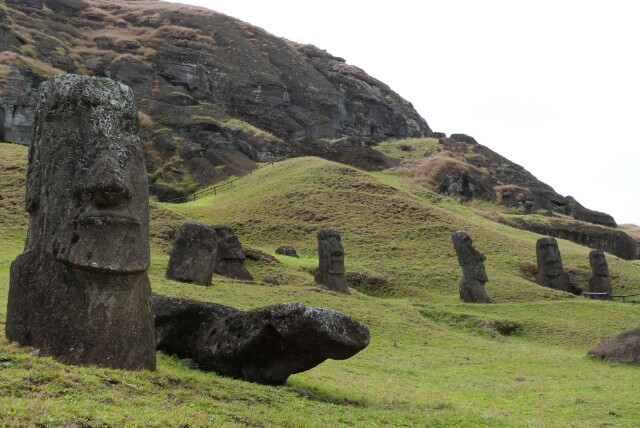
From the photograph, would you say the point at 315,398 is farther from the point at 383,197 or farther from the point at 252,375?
the point at 383,197

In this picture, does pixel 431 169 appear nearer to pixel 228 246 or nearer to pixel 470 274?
pixel 470 274

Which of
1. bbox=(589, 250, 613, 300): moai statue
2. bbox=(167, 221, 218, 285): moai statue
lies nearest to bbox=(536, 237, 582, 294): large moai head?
bbox=(589, 250, 613, 300): moai statue

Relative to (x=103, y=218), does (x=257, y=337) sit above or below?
below

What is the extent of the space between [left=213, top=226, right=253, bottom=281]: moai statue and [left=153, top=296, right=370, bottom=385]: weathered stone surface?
16257 millimetres

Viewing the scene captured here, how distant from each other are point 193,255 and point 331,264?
24.7 ft

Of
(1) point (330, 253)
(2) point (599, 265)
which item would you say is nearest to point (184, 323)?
(1) point (330, 253)

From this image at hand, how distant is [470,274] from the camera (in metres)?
32.5

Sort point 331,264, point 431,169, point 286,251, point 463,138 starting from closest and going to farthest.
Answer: point 331,264, point 286,251, point 431,169, point 463,138

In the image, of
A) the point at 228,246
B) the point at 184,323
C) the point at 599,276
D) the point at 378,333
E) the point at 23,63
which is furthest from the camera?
the point at 23,63

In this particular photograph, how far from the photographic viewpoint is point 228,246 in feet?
95.9

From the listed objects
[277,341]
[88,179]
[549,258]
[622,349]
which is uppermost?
[88,179]

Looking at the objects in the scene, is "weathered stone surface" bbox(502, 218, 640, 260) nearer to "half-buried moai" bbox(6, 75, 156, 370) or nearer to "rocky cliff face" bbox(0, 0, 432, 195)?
"rocky cliff face" bbox(0, 0, 432, 195)

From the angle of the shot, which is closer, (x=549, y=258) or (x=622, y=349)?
(x=622, y=349)

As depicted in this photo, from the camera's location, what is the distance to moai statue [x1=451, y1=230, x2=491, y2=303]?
31.9 meters
